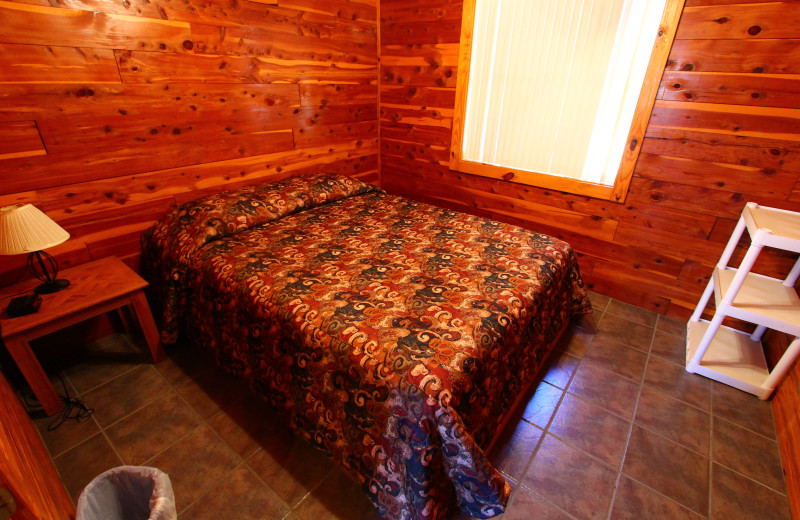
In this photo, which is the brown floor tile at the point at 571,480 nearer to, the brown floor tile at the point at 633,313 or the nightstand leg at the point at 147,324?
the brown floor tile at the point at 633,313

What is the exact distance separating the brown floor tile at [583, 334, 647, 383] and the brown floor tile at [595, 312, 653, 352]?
0.18 feet

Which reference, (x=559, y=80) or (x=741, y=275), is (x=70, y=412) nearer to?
(x=741, y=275)

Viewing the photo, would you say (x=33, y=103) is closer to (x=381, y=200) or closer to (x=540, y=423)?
(x=381, y=200)

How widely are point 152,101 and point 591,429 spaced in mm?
2729

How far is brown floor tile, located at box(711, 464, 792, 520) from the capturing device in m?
1.33

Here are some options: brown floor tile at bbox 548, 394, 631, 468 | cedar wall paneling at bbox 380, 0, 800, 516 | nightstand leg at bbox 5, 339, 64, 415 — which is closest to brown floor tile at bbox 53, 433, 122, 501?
nightstand leg at bbox 5, 339, 64, 415

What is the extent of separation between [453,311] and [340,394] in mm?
512

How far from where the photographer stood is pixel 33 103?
5.33 feet

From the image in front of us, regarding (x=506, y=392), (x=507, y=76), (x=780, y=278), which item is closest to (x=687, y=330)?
(x=780, y=278)

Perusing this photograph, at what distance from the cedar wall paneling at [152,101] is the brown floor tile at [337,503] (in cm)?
172

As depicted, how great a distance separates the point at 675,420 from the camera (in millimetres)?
1696

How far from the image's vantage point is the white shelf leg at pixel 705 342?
5.86 ft

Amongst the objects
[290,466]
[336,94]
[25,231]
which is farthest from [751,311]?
[25,231]

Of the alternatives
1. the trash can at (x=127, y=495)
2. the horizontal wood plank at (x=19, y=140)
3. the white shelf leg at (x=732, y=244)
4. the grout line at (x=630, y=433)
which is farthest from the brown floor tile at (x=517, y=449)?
the horizontal wood plank at (x=19, y=140)
